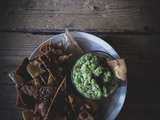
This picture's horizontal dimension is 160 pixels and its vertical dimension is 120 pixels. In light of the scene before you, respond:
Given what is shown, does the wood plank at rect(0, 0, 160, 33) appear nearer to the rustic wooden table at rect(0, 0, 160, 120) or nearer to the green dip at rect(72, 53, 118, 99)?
the rustic wooden table at rect(0, 0, 160, 120)

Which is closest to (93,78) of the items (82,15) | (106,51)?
(106,51)

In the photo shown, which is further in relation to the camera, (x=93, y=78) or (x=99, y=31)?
(x=99, y=31)

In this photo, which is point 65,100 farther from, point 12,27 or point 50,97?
point 12,27

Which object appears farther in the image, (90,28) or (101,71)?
(90,28)

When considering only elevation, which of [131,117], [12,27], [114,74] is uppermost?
[12,27]

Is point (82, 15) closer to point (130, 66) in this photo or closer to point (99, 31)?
point (99, 31)

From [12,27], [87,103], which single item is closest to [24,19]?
[12,27]
